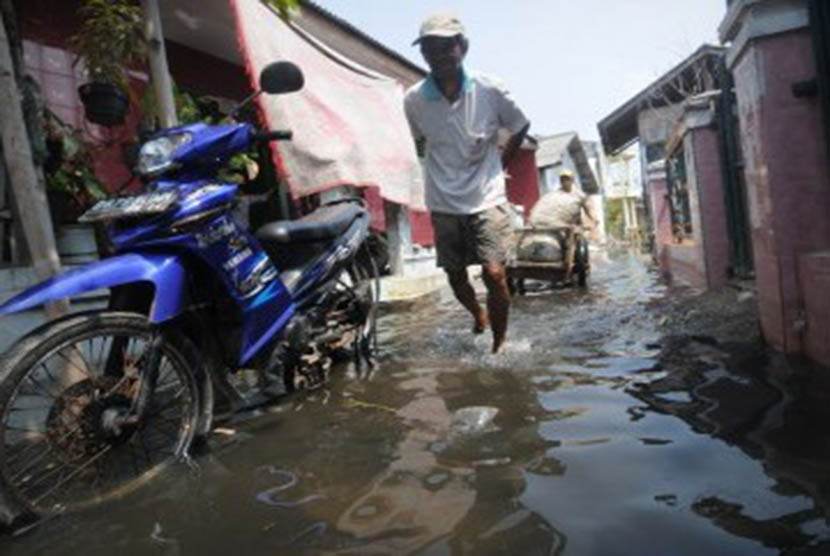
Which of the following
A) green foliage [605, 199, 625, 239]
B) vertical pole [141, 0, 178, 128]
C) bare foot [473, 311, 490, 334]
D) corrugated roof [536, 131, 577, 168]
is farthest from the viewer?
green foliage [605, 199, 625, 239]

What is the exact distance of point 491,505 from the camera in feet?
6.46

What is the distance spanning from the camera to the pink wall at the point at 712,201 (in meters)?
6.20

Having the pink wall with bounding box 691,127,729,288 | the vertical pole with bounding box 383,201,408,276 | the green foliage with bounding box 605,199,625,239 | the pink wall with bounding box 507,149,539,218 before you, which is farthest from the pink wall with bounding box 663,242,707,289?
the green foliage with bounding box 605,199,625,239

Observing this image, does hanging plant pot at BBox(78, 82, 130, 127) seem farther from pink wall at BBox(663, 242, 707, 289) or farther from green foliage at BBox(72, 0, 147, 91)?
pink wall at BBox(663, 242, 707, 289)

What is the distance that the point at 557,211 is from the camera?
9.16 meters

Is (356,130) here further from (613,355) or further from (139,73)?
(613,355)

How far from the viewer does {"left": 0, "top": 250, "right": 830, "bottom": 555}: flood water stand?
1.76 m

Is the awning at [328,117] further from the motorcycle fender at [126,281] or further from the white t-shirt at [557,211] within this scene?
the motorcycle fender at [126,281]

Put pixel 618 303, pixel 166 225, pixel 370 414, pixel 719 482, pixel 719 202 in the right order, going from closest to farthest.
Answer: pixel 719 482
pixel 166 225
pixel 370 414
pixel 719 202
pixel 618 303

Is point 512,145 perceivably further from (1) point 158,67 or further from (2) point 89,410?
(2) point 89,410

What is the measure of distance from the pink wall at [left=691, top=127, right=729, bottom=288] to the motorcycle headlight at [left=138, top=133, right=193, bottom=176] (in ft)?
16.2

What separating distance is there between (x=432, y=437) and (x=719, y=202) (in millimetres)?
4638

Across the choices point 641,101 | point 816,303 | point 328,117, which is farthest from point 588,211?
point 641,101

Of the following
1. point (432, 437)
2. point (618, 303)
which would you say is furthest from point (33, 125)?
point (618, 303)
